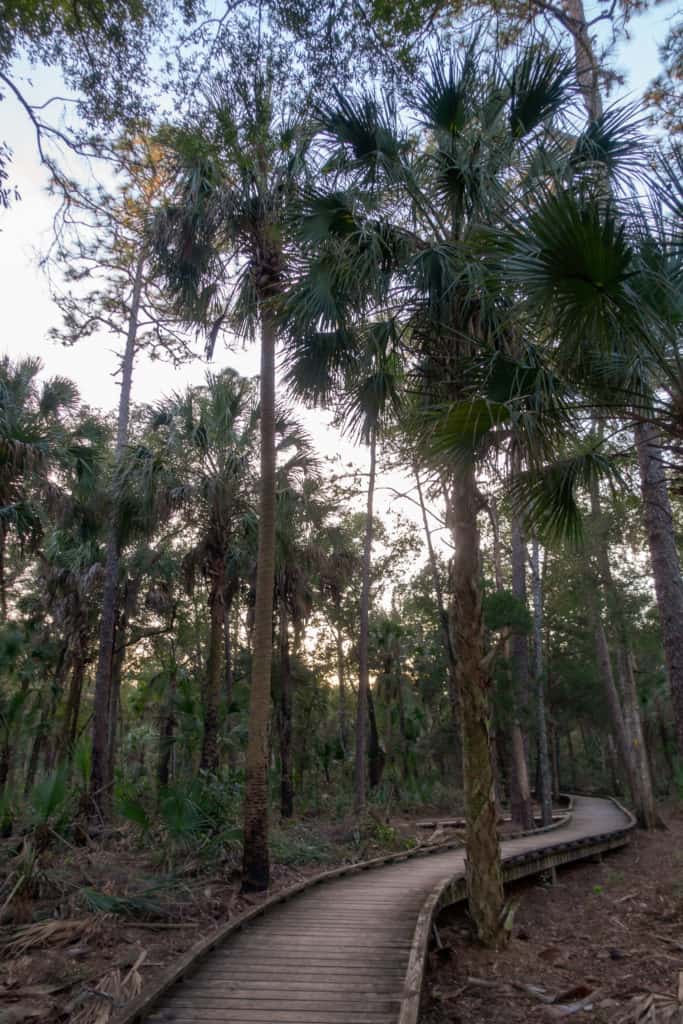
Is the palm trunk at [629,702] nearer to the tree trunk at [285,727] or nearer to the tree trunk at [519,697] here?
the tree trunk at [519,697]

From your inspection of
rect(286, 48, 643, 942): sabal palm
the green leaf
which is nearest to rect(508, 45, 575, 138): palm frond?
rect(286, 48, 643, 942): sabal palm

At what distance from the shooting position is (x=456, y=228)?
7.55 m

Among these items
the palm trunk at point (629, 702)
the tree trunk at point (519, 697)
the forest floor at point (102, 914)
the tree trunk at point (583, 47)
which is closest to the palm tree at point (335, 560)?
the tree trunk at point (519, 697)

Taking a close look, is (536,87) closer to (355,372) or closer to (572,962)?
(355,372)

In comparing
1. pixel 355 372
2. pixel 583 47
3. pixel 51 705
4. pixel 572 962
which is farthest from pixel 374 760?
pixel 583 47

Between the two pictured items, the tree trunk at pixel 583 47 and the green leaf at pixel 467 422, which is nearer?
the green leaf at pixel 467 422

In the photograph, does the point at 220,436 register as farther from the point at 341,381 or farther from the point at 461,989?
the point at 461,989

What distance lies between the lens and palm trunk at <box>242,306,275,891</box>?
28.7 ft

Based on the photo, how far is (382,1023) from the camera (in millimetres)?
4910

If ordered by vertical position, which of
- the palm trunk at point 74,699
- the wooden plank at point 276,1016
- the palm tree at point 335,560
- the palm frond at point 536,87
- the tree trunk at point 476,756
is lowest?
the wooden plank at point 276,1016

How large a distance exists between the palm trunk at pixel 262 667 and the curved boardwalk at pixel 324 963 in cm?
67

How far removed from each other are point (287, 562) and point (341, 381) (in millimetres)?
8121

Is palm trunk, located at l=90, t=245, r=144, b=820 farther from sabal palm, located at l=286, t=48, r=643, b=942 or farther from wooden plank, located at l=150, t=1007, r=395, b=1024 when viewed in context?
wooden plank, located at l=150, t=1007, r=395, b=1024

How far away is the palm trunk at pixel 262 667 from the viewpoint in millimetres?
8742
